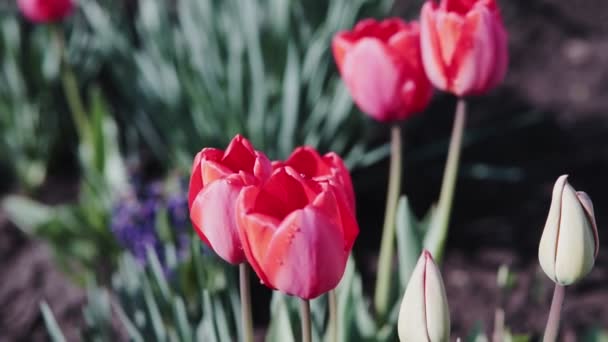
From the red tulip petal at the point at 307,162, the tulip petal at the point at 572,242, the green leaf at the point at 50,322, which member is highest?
the red tulip petal at the point at 307,162

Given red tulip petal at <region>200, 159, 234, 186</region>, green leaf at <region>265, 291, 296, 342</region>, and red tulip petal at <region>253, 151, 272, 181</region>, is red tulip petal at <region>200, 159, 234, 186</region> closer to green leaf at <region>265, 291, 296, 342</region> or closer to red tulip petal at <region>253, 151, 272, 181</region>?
red tulip petal at <region>253, 151, 272, 181</region>

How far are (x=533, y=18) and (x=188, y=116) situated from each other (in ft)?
5.25

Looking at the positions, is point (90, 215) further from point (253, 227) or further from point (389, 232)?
point (253, 227)

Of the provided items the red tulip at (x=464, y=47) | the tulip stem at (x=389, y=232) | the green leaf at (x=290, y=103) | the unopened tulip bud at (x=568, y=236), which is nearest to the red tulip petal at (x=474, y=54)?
the red tulip at (x=464, y=47)

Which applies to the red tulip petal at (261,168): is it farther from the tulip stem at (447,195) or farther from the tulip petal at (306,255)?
the tulip stem at (447,195)

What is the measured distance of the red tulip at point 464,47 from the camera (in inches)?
46.1

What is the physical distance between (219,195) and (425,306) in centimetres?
24

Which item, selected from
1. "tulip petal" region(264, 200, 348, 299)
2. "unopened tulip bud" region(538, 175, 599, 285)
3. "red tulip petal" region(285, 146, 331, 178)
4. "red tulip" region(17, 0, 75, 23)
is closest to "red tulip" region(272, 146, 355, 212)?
"red tulip petal" region(285, 146, 331, 178)

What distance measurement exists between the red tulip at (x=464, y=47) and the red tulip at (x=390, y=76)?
0.05 metres

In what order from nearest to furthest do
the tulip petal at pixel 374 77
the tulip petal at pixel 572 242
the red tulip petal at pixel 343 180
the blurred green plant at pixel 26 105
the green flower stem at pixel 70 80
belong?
the tulip petal at pixel 572 242 < the red tulip petal at pixel 343 180 < the tulip petal at pixel 374 77 < the green flower stem at pixel 70 80 < the blurred green plant at pixel 26 105

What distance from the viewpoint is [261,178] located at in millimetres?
913

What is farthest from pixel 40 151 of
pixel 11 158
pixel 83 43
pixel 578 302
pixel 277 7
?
pixel 578 302

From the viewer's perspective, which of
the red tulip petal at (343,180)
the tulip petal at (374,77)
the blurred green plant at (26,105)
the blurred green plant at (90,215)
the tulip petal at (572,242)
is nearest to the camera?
the tulip petal at (572,242)

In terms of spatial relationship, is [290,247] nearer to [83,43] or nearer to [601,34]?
[83,43]
